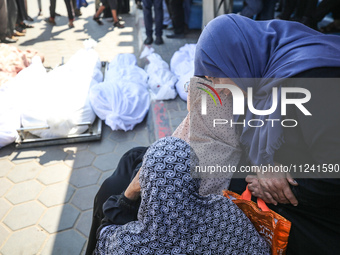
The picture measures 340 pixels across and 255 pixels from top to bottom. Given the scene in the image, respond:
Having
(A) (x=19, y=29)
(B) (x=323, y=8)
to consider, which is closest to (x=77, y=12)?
(A) (x=19, y=29)

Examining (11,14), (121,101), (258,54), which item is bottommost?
(121,101)

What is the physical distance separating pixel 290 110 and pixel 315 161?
10.0 inches

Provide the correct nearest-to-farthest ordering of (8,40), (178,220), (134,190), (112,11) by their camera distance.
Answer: (178,220) < (134,190) < (8,40) < (112,11)

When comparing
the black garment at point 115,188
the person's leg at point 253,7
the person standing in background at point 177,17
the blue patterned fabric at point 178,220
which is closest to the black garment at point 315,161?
the blue patterned fabric at point 178,220

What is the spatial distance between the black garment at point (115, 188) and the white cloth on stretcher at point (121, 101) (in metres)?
1.45

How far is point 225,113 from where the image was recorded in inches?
62.9

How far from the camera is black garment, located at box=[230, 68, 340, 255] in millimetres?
1091

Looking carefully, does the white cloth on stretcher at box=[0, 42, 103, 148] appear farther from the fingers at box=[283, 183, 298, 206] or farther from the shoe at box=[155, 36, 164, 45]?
the fingers at box=[283, 183, 298, 206]

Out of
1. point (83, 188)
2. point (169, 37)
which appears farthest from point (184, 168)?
point (169, 37)

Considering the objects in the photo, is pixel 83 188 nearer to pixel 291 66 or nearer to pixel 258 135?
pixel 258 135

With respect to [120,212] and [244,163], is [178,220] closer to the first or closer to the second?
[120,212]

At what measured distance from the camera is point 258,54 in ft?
4.43

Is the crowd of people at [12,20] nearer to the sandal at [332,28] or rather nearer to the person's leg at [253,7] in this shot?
the person's leg at [253,7]

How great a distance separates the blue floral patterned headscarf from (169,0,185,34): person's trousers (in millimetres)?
4123
